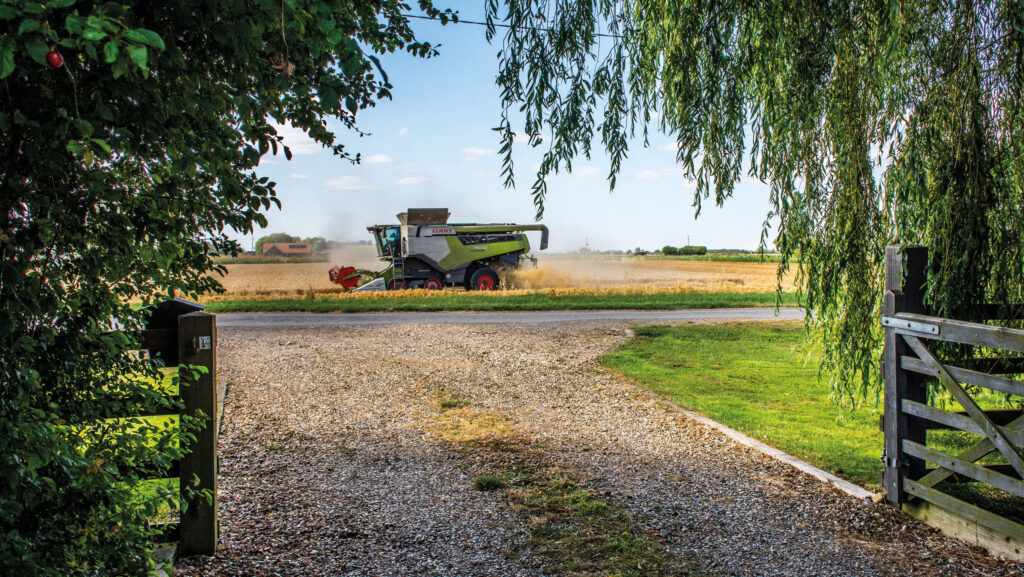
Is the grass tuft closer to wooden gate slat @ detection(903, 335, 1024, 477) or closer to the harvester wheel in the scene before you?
wooden gate slat @ detection(903, 335, 1024, 477)

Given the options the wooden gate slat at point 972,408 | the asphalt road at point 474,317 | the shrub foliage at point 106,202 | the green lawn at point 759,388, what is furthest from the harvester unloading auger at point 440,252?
the shrub foliage at point 106,202

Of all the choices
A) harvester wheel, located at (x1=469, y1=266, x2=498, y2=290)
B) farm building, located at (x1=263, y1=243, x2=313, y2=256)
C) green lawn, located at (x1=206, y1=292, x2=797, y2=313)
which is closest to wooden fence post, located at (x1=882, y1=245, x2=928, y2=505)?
green lawn, located at (x1=206, y1=292, x2=797, y2=313)

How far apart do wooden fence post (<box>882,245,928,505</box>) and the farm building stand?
58.4 metres

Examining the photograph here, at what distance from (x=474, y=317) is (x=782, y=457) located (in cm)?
1117

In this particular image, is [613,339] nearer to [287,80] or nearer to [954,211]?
[954,211]

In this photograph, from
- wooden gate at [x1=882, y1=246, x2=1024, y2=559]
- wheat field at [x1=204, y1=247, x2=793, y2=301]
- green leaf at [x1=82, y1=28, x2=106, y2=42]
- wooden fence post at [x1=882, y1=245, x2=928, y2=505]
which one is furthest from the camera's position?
wheat field at [x1=204, y1=247, x2=793, y2=301]

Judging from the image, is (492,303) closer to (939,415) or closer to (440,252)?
(440,252)

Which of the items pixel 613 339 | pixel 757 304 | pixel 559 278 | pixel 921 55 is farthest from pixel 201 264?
pixel 559 278

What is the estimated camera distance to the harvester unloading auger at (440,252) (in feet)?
75.9

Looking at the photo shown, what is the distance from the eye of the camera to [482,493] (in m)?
4.67

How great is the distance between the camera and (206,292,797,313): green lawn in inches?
708

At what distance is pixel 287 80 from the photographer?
7.57 ft

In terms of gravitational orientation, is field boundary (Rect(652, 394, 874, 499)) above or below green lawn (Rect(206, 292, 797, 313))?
below

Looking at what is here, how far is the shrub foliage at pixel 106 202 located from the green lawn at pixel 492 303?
15221 mm
